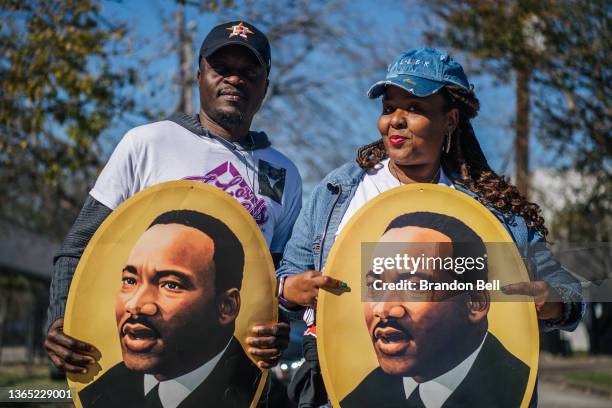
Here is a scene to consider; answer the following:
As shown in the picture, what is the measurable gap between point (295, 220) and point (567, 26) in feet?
25.7

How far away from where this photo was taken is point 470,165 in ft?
9.75

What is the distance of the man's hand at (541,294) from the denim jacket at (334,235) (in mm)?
73

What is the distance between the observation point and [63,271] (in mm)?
2850

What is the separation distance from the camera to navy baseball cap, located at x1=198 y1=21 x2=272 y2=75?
3.14 metres

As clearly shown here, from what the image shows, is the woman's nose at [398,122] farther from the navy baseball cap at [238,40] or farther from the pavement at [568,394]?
the pavement at [568,394]

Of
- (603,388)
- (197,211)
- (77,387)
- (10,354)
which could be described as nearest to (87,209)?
(197,211)

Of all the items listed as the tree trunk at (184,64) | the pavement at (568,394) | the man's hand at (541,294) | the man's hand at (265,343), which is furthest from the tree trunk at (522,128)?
the man's hand at (265,343)

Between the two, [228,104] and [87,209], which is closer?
[87,209]

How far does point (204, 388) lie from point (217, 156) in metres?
0.85

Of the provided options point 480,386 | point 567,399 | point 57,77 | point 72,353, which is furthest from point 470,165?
point 567,399

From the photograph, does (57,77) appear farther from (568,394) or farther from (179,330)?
(568,394)

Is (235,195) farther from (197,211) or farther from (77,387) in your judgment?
(77,387)

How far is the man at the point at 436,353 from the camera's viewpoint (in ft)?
8.23

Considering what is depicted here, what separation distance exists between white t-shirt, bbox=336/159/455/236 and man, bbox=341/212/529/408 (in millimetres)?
312
